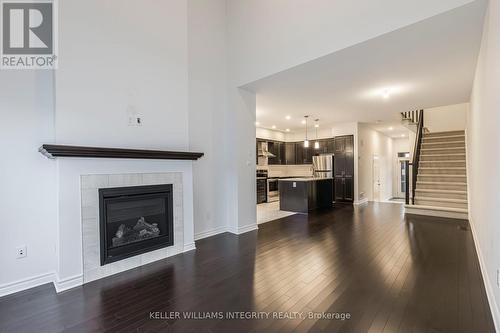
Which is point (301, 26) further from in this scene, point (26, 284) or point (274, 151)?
point (274, 151)

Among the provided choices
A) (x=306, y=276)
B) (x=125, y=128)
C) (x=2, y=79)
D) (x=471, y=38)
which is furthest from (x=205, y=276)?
(x=471, y=38)

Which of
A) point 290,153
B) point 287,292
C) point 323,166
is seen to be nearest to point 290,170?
point 290,153

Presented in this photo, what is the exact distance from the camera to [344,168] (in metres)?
8.46

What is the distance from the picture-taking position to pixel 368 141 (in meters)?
9.05

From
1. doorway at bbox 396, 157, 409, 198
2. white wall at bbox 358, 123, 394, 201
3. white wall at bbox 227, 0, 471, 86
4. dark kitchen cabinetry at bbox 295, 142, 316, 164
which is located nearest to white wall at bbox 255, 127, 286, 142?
dark kitchen cabinetry at bbox 295, 142, 316, 164

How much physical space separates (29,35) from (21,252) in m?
2.50

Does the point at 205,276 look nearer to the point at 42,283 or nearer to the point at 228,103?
the point at 42,283

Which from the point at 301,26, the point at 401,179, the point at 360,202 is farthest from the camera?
the point at 401,179

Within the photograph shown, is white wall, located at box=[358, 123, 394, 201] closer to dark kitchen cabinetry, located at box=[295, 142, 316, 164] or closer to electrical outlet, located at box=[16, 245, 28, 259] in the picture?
dark kitchen cabinetry, located at box=[295, 142, 316, 164]

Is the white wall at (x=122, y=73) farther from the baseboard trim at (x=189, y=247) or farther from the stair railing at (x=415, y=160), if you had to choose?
the stair railing at (x=415, y=160)

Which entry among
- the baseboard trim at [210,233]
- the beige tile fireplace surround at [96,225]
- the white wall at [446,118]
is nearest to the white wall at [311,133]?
the white wall at [446,118]

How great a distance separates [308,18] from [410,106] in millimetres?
4061

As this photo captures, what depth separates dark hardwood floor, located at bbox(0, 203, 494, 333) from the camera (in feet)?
6.47

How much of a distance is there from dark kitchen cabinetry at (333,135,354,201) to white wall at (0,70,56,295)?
316 inches
